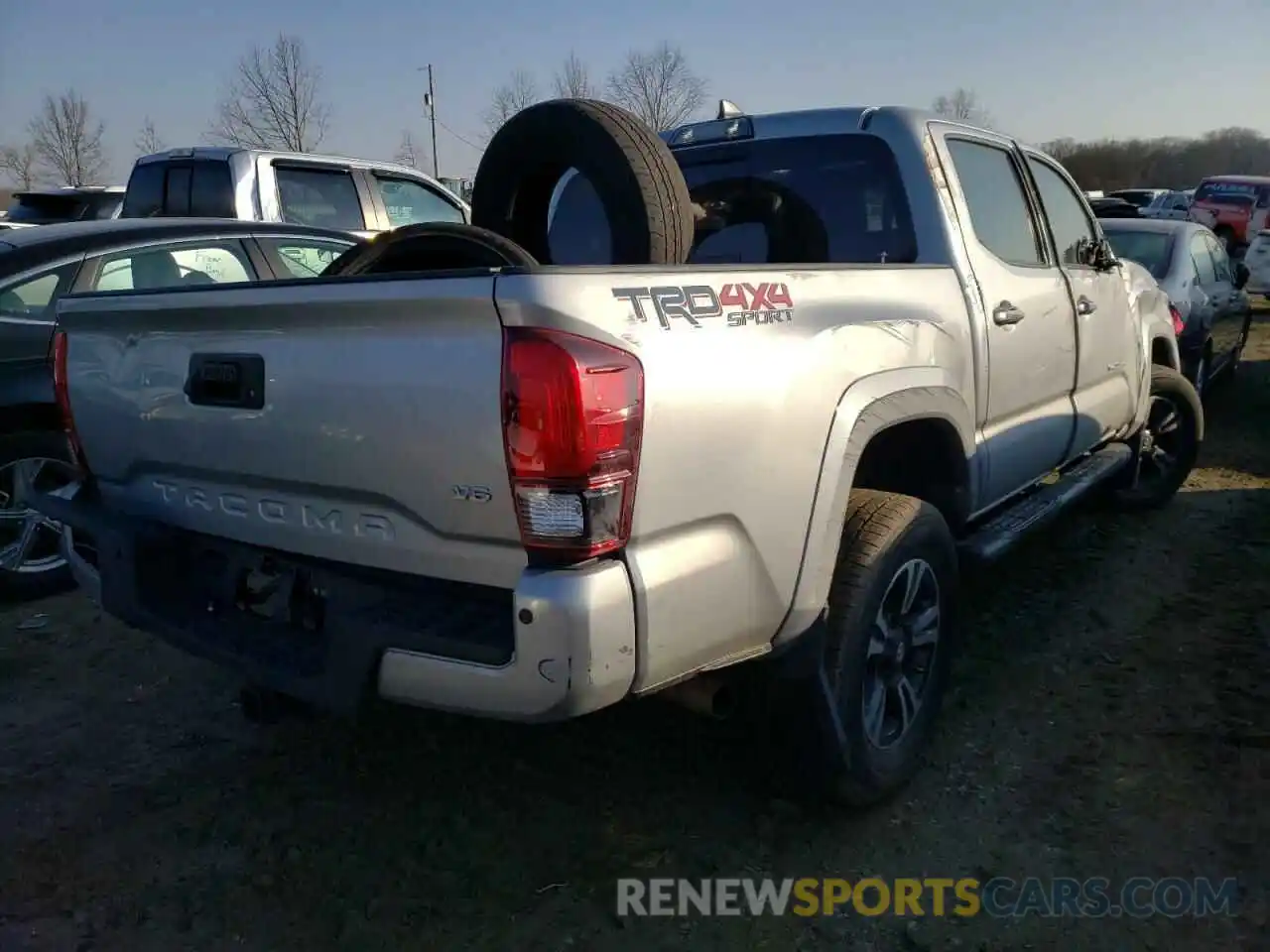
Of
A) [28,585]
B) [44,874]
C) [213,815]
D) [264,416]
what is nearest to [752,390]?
[264,416]

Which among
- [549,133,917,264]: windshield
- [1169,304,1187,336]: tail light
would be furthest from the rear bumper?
[1169,304,1187,336]: tail light

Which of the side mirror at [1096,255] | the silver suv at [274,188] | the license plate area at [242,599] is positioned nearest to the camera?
the license plate area at [242,599]

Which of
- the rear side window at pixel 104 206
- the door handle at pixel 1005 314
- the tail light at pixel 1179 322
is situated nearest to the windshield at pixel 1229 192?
the tail light at pixel 1179 322

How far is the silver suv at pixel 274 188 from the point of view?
330 inches

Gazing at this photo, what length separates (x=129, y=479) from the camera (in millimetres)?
2836

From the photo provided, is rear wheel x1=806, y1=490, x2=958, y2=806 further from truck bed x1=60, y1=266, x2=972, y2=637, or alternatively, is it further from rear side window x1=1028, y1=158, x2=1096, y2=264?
rear side window x1=1028, y1=158, x2=1096, y2=264

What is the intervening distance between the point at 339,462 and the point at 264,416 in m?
0.27

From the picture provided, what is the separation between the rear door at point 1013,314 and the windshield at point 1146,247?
4505 mm

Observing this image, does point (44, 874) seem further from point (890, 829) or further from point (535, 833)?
point (890, 829)

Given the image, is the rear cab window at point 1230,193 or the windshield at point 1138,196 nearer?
the rear cab window at point 1230,193

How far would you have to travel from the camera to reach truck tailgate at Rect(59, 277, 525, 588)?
6.66 ft

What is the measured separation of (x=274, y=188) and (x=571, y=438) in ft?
24.8

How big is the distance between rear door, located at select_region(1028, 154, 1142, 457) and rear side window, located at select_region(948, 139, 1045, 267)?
0.24m

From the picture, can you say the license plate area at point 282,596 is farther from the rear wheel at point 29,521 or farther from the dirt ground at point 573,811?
the rear wheel at point 29,521
